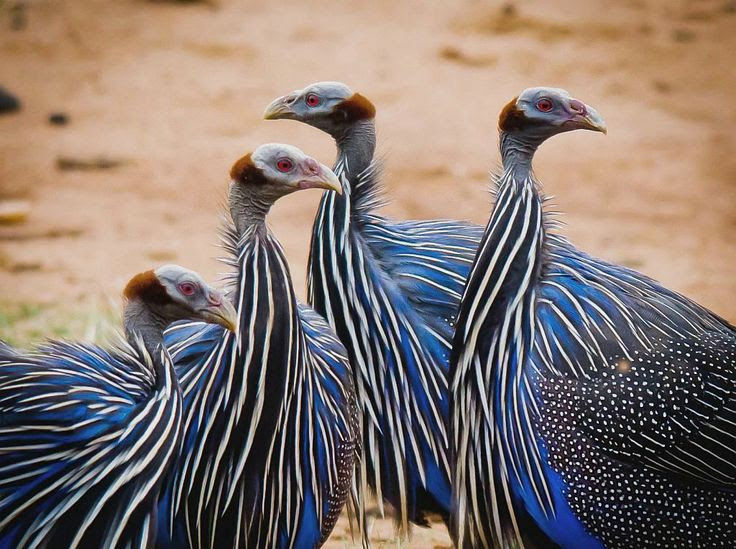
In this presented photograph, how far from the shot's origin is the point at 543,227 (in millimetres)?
3178

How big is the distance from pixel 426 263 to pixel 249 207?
0.72 meters

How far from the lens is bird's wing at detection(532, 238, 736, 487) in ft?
9.96

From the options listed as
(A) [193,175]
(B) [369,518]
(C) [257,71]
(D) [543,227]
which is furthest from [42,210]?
(D) [543,227]

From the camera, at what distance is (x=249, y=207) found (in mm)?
2988

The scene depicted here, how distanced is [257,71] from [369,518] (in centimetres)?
520

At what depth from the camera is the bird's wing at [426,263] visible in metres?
3.46

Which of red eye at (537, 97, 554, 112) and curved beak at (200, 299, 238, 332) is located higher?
red eye at (537, 97, 554, 112)

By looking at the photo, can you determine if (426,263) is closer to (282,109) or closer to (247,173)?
(282,109)

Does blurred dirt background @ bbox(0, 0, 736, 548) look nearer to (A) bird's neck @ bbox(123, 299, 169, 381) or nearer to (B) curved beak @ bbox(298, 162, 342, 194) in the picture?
(B) curved beak @ bbox(298, 162, 342, 194)

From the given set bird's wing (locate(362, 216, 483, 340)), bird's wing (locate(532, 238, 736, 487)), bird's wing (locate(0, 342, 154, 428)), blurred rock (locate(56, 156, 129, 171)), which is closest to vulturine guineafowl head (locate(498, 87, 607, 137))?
bird's wing (locate(532, 238, 736, 487))

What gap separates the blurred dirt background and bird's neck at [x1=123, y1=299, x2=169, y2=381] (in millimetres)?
2251

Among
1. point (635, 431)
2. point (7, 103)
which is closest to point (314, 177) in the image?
point (635, 431)

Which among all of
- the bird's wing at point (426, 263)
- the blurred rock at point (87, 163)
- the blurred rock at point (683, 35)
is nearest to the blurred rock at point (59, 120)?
the blurred rock at point (87, 163)

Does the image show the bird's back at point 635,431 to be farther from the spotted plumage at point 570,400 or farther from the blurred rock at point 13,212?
the blurred rock at point 13,212
